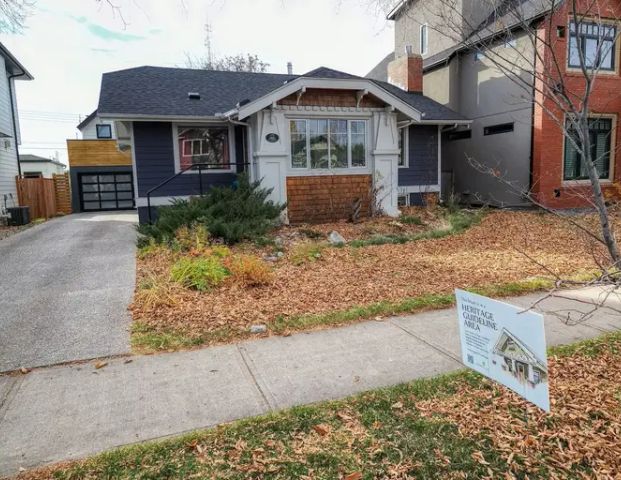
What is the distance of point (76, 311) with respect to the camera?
18.0ft

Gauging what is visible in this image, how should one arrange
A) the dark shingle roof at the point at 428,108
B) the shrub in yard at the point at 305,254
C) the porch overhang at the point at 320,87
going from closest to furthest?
the shrub in yard at the point at 305,254
the porch overhang at the point at 320,87
the dark shingle roof at the point at 428,108

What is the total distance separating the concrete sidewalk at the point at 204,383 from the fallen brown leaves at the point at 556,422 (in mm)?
589

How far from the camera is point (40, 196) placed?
64.0 ft

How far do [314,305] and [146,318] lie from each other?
6.28ft

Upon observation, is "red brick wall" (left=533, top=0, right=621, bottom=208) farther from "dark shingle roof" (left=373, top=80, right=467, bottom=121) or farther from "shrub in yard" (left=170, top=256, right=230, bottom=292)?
"shrub in yard" (left=170, top=256, right=230, bottom=292)

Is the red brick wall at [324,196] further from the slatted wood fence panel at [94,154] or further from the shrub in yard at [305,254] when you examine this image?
the slatted wood fence panel at [94,154]

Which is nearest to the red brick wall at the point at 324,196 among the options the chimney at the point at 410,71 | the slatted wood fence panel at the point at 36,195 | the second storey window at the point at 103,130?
the chimney at the point at 410,71

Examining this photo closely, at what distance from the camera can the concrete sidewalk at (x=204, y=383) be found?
2971 mm

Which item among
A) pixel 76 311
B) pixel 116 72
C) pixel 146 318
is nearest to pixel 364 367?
pixel 146 318

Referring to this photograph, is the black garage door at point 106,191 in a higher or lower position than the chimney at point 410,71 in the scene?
lower

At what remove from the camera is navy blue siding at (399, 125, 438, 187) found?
15.4 metres

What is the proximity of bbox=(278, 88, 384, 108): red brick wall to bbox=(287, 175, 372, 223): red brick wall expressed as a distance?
1898 millimetres

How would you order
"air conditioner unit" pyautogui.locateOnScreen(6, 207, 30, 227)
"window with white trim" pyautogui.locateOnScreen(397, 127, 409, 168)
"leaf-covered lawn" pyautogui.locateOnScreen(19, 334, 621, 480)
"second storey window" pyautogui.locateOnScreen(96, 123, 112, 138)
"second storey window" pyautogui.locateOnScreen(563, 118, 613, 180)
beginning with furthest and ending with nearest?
"second storey window" pyautogui.locateOnScreen(96, 123, 112, 138) < "air conditioner unit" pyautogui.locateOnScreen(6, 207, 30, 227) < "window with white trim" pyautogui.locateOnScreen(397, 127, 409, 168) < "second storey window" pyautogui.locateOnScreen(563, 118, 613, 180) < "leaf-covered lawn" pyautogui.locateOnScreen(19, 334, 621, 480)

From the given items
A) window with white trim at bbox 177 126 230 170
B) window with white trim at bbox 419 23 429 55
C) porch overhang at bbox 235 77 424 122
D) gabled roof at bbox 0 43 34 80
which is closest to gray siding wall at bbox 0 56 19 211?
gabled roof at bbox 0 43 34 80
